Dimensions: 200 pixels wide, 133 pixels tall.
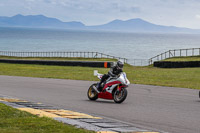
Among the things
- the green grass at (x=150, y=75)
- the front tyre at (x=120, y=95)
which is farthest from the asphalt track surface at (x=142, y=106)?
the green grass at (x=150, y=75)

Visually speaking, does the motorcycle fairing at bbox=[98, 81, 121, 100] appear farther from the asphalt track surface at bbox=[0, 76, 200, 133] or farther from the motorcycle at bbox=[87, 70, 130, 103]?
the asphalt track surface at bbox=[0, 76, 200, 133]

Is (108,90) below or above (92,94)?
above

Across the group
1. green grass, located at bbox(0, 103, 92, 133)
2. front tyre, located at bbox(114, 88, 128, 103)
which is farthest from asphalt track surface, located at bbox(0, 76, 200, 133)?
green grass, located at bbox(0, 103, 92, 133)

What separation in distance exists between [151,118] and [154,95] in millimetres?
5490

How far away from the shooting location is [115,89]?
42.3 feet

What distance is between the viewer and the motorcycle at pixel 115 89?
1247 cm

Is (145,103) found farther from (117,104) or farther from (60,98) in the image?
(60,98)

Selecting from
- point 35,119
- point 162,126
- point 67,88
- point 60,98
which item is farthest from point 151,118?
point 67,88

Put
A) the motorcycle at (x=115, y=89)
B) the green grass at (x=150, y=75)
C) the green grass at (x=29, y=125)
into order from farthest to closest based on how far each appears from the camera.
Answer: the green grass at (x=150, y=75) < the motorcycle at (x=115, y=89) < the green grass at (x=29, y=125)

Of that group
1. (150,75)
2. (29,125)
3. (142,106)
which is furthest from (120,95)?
(150,75)

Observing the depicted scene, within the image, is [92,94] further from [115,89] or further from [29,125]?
[29,125]

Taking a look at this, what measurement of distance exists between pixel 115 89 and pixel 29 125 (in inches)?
214

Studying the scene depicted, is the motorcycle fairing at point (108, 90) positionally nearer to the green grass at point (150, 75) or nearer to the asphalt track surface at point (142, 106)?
the asphalt track surface at point (142, 106)

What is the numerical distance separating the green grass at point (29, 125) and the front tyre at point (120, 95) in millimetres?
4018
